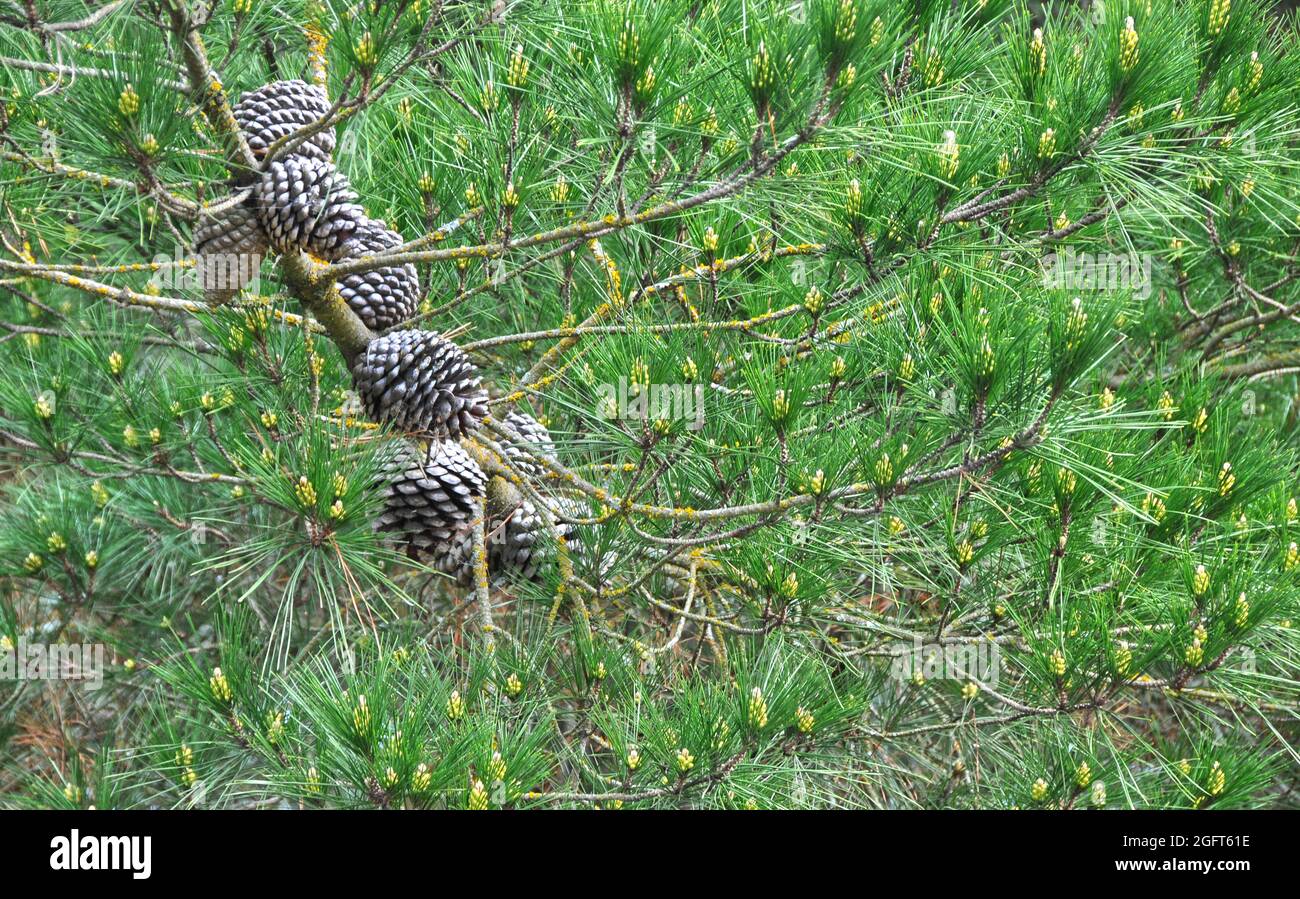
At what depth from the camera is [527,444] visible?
1276 mm

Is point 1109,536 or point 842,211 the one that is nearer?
point 842,211

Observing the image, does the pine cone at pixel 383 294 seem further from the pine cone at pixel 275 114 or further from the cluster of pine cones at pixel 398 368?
the pine cone at pixel 275 114

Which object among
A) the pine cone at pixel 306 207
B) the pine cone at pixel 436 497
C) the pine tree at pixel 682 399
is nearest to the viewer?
the pine tree at pixel 682 399

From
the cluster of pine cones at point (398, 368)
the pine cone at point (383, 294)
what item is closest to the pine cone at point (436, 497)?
the cluster of pine cones at point (398, 368)

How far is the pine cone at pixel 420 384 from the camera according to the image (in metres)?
1.22

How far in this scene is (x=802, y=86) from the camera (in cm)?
88

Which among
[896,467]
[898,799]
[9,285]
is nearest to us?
[896,467]

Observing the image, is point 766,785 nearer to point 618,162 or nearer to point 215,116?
point 618,162

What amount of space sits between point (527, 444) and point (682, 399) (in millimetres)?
293

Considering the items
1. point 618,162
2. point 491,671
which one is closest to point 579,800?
point 491,671

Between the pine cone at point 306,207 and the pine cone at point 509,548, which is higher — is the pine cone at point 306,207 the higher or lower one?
the higher one

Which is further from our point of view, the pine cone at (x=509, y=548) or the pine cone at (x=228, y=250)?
the pine cone at (x=509, y=548)

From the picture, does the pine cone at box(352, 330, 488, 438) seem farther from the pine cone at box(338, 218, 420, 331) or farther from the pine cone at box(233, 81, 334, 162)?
the pine cone at box(233, 81, 334, 162)

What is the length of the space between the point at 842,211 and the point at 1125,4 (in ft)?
0.89
